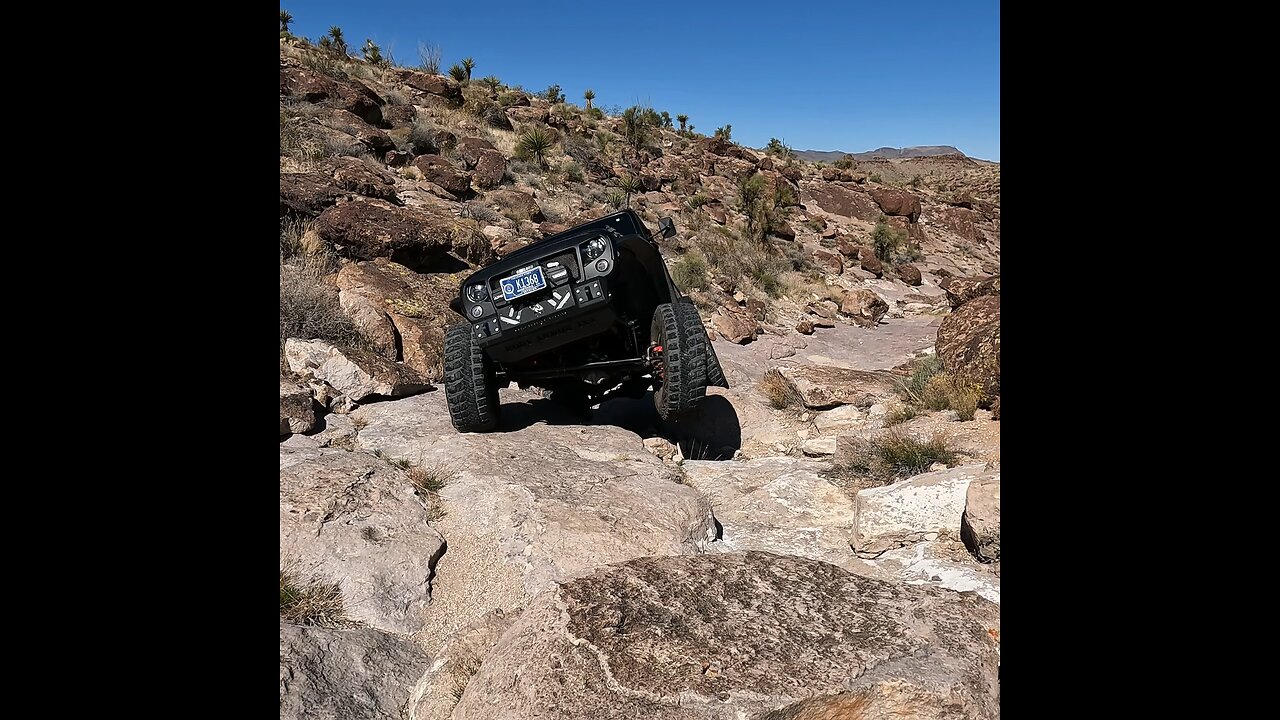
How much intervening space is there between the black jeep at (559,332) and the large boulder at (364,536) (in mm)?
1409

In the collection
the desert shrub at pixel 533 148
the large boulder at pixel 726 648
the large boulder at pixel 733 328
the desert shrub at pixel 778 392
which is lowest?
the large boulder at pixel 726 648

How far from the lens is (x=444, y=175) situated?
1531cm

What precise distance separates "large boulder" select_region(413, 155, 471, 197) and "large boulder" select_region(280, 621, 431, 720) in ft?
43.5

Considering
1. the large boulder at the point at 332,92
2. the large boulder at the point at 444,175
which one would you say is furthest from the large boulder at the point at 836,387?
the large boulder at the point at 332,92

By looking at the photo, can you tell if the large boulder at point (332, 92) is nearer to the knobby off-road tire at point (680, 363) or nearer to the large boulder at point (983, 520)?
the knobby off-road tire at point (680, 363)

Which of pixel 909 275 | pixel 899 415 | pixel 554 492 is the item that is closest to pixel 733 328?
pixel 899 415

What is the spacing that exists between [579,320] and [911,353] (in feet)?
24.8

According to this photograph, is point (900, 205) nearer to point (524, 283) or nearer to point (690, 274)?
point (690, 274)

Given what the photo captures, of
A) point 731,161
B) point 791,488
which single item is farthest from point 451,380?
point 731,161

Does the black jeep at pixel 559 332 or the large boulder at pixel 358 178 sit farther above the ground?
the large boulder at pixel 358 178

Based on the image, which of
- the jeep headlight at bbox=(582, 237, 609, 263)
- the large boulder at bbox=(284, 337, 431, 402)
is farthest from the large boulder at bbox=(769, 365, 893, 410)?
the large boulder at bbox=(284, 337, 431, 402)

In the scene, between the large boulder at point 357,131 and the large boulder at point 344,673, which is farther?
the large boulder at point 357,131

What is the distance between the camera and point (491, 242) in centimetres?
1191

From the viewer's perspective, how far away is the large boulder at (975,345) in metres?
6.38
